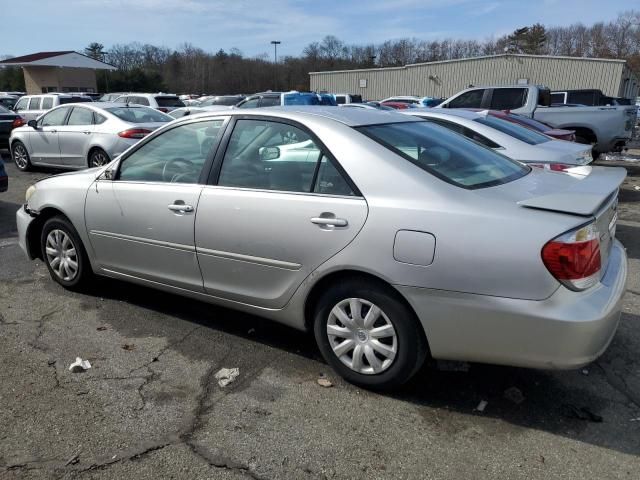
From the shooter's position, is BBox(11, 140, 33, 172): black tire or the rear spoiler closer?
the rear spoiler

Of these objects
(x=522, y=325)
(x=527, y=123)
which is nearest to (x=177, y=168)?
(x=522, y=325)

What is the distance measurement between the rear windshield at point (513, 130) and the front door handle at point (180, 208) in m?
4.38

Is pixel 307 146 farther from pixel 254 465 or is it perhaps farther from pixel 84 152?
pixel 84 152

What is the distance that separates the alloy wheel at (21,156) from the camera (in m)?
12.1

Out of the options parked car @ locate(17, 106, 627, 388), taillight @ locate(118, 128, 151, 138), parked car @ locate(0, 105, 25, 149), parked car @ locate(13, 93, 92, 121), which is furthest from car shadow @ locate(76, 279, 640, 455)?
parked car @ locate(13, 93, 92, 121)

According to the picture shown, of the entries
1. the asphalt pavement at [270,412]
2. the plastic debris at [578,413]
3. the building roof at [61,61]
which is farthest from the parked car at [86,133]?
the building roof at [61,61]

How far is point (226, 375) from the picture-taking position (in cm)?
338

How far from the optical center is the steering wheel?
12.5ft

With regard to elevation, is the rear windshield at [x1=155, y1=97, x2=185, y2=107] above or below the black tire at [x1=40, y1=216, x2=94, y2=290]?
above

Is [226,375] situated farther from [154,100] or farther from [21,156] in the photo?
[154,100]

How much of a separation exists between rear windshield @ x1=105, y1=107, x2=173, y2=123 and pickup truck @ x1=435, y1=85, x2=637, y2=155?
621cm

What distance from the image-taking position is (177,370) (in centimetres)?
346

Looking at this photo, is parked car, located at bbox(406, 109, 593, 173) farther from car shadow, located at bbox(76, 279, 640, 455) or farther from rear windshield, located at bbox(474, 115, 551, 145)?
car shadow, located at bbox(76, 279, 640, 455)

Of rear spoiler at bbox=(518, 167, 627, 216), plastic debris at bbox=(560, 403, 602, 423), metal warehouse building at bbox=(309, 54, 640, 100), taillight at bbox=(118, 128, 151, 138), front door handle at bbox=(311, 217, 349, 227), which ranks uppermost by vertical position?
metal warehouse building at bbox=(309, 54, 640, 100)
